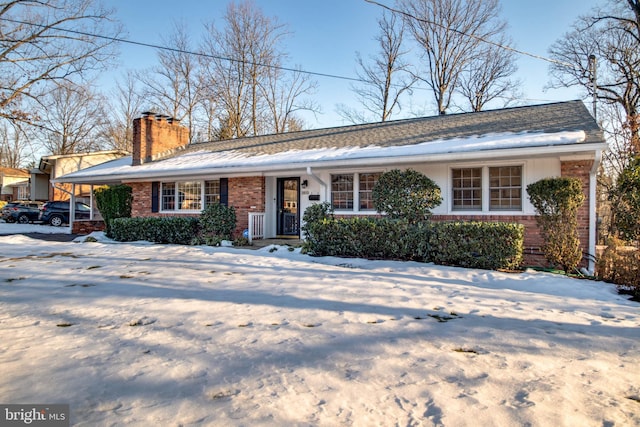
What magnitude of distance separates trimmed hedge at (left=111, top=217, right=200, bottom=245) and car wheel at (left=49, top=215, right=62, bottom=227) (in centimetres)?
1214

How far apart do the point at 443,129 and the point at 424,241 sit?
4.63 m

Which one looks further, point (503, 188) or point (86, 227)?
point (86, 227)

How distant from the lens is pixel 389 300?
4902 millimetres

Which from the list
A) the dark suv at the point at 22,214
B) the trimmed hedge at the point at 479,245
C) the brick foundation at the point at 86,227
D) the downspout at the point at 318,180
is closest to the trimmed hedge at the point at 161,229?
the downspout at the point at 318,180

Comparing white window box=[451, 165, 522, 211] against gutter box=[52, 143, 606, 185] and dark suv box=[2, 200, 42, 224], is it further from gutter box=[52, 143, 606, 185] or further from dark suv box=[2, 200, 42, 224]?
dark suv box=[2, 200, 42, 224]

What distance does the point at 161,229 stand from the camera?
39.3ft

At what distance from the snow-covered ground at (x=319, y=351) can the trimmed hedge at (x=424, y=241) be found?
131 centimetres

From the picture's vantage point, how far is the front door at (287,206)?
12.5 meters

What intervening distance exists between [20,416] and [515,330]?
3884 mm

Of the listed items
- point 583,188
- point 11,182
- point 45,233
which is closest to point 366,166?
point 583,188

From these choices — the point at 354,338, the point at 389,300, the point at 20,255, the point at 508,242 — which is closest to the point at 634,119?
the point at 508,242

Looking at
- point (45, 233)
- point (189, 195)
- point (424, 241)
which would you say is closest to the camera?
point (424, 241)

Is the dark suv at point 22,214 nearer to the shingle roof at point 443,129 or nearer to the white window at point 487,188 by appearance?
the shingle roof at point 443,129

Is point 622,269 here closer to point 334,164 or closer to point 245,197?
point 334,164
